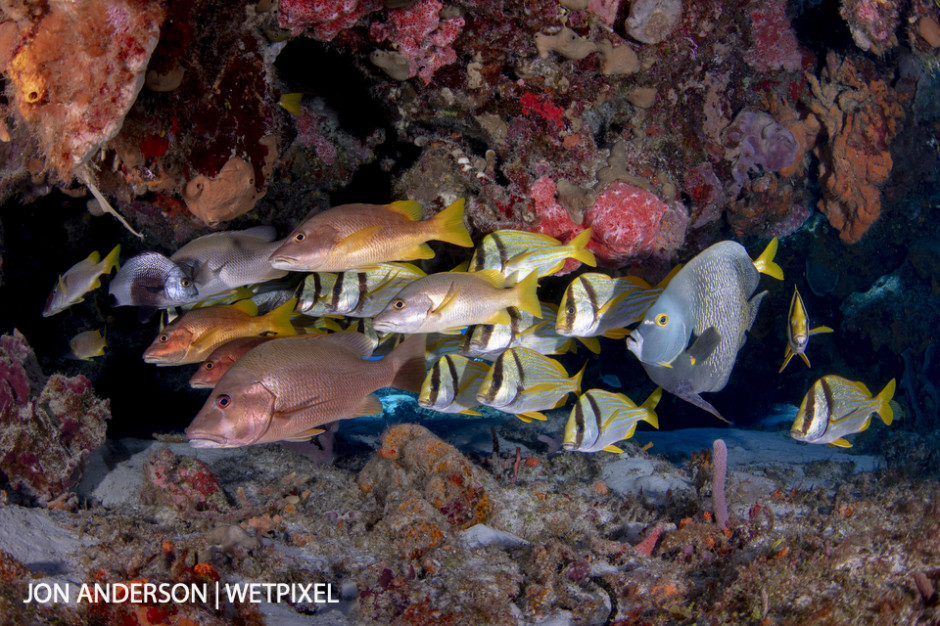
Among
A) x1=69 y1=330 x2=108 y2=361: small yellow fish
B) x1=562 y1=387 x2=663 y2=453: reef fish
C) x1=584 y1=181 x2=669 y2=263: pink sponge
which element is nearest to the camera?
x1=562 y1=387 x2=663 y2=453: reef fish

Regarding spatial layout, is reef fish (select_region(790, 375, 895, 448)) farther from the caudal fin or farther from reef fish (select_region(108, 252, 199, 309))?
reef fish (select_region(108, 252, 199, 309))

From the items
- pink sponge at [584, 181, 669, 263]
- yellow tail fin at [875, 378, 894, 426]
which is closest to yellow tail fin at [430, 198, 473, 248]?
pink sponge at [584, 181, 669, 263]

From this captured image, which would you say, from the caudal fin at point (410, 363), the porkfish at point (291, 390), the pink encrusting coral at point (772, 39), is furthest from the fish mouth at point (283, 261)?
the pink encrusting coral at point (772, 39)

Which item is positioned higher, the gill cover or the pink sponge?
the pink sponge

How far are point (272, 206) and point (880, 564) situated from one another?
5.78 meters

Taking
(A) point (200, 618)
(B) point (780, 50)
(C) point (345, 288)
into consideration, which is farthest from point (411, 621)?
(B) point (780, 50)

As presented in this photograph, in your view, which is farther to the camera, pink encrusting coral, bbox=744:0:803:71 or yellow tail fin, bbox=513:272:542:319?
pink encrusting coral, bbox=744:0:803:71

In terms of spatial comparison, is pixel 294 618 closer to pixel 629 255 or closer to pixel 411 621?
pixel 411 621

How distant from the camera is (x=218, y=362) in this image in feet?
11.3

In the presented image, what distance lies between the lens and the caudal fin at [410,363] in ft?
11.0

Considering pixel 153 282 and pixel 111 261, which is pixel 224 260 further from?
pixel 111 261

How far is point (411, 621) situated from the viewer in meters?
2.61

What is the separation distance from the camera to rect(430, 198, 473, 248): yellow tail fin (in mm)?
3318

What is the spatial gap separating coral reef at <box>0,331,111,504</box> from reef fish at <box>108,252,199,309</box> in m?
1.43
